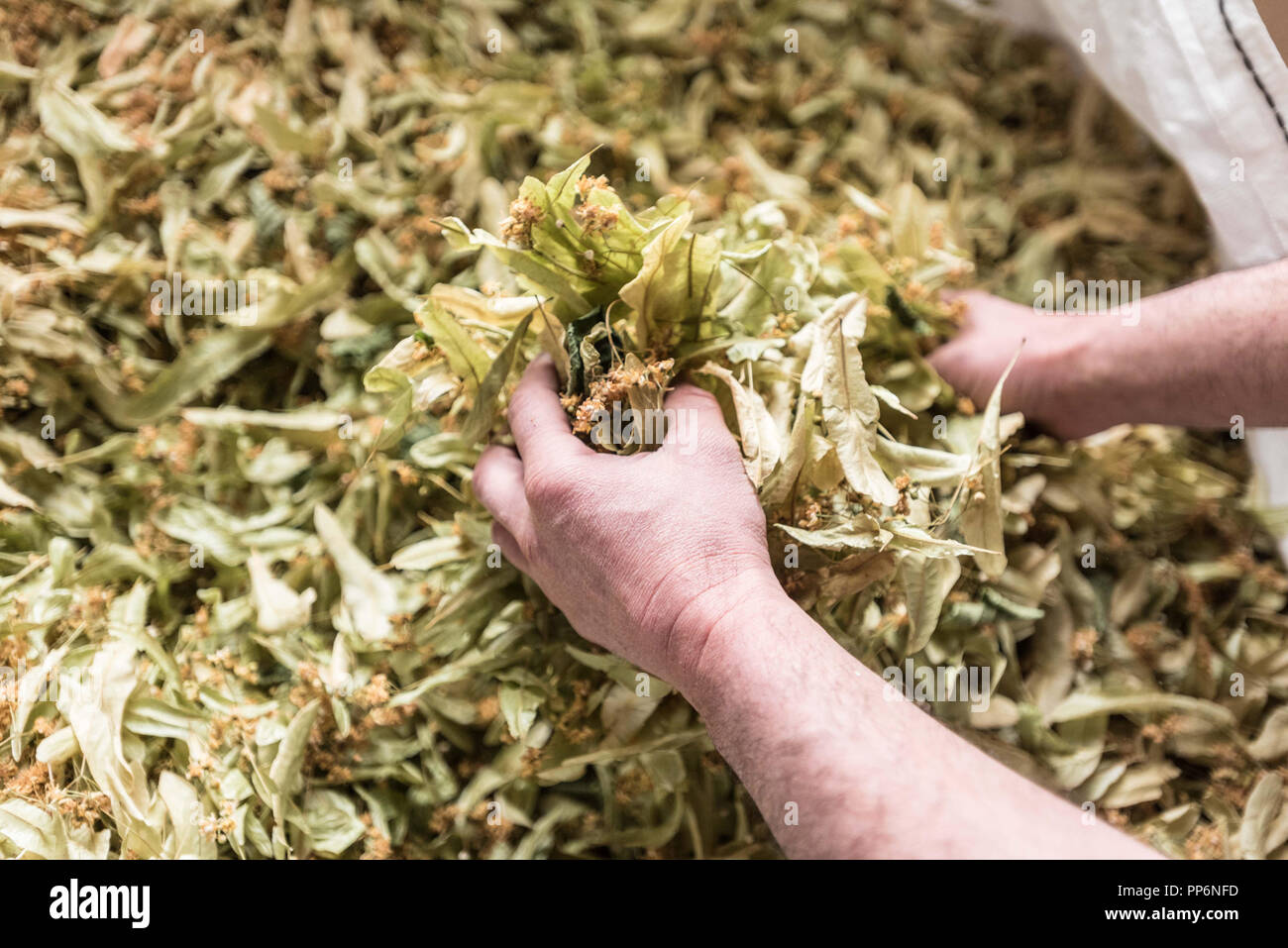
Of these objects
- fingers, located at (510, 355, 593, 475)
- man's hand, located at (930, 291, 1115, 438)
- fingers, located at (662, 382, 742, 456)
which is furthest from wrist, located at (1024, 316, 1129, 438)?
fingers, located at (510, 355, 593, 475)

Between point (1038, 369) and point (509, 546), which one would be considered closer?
point (509, 546)

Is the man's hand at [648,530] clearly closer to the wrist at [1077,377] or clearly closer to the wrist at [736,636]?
the wrist at [736,636]

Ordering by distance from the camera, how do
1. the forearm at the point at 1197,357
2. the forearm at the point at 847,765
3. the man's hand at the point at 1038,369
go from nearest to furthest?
the forearm at the point at 847,765 < the forearm at the point at 1197,357 < the man's hand at the point at 1038,369

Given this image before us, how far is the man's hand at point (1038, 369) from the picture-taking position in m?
1.08

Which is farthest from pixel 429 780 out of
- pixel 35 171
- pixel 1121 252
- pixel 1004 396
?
pixel 1121 252

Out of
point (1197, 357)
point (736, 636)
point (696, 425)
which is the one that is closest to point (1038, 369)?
point (1197, 357)

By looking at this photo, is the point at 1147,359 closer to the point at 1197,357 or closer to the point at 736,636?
the point at 1197,357

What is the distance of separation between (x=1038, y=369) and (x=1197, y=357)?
17 cm

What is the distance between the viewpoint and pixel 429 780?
1.00 metres

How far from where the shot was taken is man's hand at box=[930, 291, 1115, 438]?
1.08 metres

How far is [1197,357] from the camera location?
3.30ft

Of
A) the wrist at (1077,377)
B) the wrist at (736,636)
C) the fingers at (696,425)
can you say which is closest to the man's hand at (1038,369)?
the wrist at (1077,377)

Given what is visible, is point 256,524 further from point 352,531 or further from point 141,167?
point 141,167
